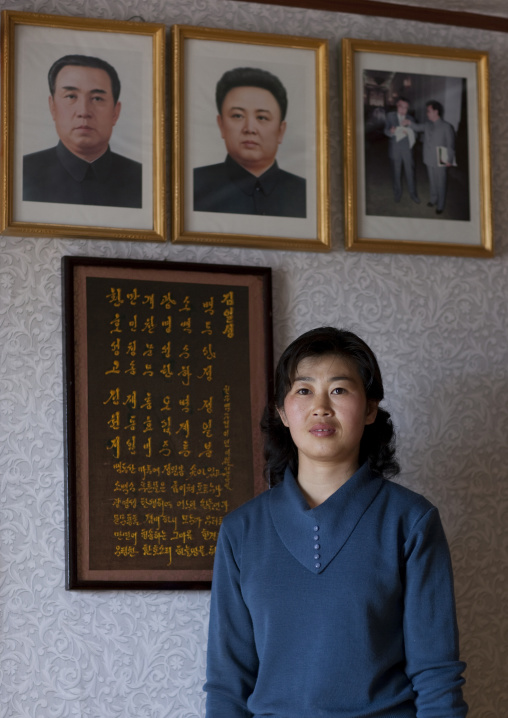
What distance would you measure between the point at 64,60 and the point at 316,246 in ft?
2.14

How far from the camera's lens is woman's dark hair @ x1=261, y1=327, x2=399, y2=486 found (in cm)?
177

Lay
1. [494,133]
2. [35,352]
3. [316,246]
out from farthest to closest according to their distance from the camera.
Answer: [494,133] → [316,246] → [35,352]

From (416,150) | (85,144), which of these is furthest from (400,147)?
(85,144)

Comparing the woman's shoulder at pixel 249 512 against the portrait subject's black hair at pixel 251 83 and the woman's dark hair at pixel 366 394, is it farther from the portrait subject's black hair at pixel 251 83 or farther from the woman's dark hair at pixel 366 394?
the portrait subject's black hair at pixel 251 83

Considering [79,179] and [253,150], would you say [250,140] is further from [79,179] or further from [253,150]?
[79,179]

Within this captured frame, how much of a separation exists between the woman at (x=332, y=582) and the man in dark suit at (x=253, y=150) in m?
0.46

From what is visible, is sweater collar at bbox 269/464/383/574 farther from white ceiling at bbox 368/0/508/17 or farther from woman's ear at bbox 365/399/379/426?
white ceiling at bbox 368/0/508/17

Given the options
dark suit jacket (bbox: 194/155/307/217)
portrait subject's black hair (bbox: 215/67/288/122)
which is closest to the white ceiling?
portrait subject's black hair (bbox: 215/67/288/122)

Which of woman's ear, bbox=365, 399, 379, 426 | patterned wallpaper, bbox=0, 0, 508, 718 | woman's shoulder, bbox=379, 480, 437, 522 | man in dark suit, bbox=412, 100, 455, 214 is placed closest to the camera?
woman's shoulder, bbox=379, 480, 437, 522

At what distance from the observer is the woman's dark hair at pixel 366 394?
1766 mm

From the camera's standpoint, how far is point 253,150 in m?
2.15

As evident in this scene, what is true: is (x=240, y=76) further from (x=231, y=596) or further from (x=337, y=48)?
(x=231, y=596)

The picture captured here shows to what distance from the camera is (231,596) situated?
1.75 m

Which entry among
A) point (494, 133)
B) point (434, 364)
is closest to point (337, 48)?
point (494, 133)
